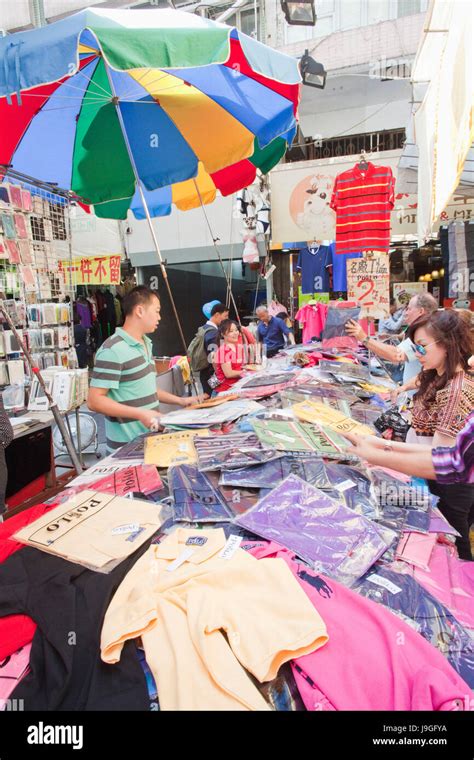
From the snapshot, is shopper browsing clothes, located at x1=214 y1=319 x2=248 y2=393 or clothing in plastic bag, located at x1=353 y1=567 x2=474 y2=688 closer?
clothing in plastic bag, located at x1=353 y1=567 x2=474 y2=688

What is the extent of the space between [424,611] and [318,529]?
397 millimetres

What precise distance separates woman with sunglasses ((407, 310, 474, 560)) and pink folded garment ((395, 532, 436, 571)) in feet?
2.71

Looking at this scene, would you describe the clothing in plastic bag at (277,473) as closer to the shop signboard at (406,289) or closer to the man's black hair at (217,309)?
the man's black hair at (217,309)

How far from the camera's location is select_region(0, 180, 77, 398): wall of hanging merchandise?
166 inches

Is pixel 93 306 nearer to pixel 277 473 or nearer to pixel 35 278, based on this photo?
pixel 35 278

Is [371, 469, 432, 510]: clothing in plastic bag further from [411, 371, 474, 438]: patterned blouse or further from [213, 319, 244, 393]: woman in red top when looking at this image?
[213, 319, 244, 393]: woman in red top

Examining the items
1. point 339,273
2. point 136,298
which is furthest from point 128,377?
point 339,273

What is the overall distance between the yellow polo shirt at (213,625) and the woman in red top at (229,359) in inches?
126

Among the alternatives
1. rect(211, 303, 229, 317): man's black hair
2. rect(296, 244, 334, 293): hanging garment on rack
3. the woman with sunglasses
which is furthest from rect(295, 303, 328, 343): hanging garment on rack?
the woman with sunglasses

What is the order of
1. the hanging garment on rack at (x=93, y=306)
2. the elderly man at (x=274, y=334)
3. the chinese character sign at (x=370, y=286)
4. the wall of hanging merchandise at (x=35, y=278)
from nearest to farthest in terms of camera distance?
the wall of hanging merchandise at (x=35, y=278) → the chinese character sign at (x=370, y=286) → the elderly man at (x=274, y=334) → the hanging garment on rack at (x=93, y=306)

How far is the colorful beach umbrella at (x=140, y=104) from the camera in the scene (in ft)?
6.89

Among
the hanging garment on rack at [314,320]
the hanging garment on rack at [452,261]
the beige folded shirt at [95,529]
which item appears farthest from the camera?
the hanging garment on rack at [314,320]

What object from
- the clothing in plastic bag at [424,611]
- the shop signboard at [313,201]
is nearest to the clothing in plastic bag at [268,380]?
the clothing in plastic bag at [424,611]
